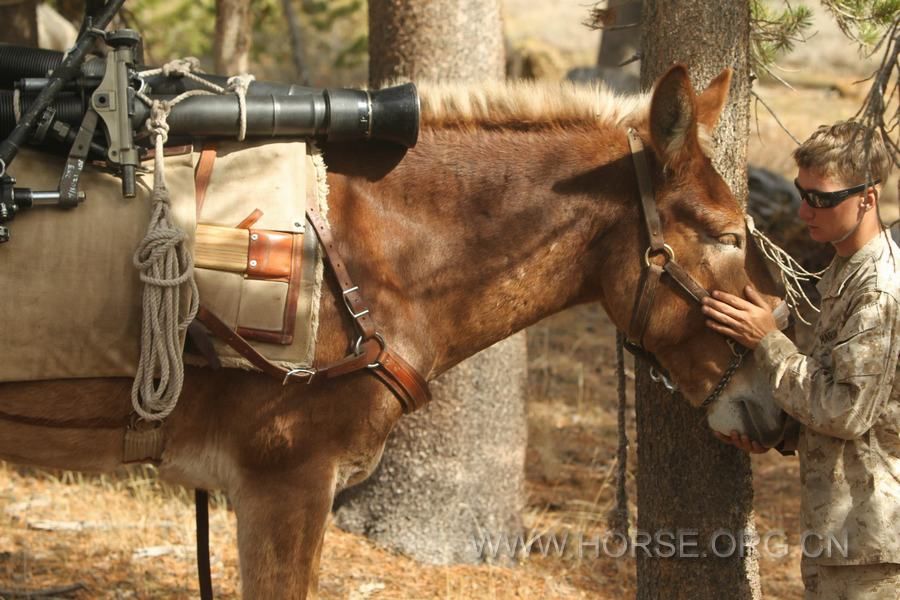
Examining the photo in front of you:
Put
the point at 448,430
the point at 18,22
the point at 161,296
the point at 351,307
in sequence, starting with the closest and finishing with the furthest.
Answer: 1. the point at 161,296
2. the point at 351,307
3. the point at 448,430
4. the point at 18,22

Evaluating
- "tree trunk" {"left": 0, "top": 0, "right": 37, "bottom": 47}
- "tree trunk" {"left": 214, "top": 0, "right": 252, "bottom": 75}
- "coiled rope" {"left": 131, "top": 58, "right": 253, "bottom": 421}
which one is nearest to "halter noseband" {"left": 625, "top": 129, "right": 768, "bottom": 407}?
"coiled rope" {"left": 131, "top": 58, "right": 253, "bottom": 421}

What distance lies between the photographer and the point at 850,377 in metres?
2.97

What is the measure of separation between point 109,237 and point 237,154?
0.48 m

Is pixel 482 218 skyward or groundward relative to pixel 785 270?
skyward

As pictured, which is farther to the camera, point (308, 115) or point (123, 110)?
point (308, 115)

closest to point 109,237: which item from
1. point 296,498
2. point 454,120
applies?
point 296,498

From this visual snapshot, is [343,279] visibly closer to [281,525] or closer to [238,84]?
[238,84]

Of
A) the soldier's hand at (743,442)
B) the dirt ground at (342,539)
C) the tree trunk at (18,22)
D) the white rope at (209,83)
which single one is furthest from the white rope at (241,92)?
the tree trunk at (18,22)

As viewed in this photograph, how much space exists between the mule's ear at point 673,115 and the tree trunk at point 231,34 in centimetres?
472

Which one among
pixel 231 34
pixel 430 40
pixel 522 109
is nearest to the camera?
pixel 522 109

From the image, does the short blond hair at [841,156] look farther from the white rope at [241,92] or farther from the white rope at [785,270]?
the white rope at [241,92]

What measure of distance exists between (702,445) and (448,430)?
1744mm

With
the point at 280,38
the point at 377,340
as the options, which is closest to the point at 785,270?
the point at 377,340

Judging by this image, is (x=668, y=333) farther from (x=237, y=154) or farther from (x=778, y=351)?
(x=237, y=154)
